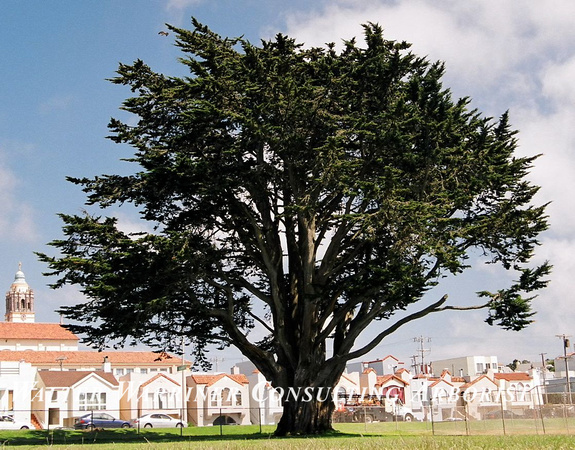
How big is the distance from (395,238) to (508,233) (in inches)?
193

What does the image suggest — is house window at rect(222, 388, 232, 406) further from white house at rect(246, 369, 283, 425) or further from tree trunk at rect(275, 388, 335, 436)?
tree trunk at rect(275, 388, 335, 436)

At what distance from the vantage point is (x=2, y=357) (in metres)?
72.4

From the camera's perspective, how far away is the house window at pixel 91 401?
62.1 m

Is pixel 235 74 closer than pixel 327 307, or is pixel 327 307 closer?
pixel 235 74

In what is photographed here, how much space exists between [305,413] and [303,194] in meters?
9.13

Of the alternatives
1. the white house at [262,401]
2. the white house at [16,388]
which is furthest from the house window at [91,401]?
the white house at [262,401]

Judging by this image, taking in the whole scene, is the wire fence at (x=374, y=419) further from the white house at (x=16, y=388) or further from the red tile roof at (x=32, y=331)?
the red tile roof at (x=32, y=331)

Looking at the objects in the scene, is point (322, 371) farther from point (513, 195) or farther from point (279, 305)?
point (513, 195)

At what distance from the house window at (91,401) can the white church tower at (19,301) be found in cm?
8483

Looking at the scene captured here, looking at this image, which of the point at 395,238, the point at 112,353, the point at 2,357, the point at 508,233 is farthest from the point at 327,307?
the point at 112,353

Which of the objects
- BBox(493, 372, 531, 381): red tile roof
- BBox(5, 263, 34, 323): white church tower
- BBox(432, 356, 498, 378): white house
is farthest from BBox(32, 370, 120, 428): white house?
→ BBox(5, 263, 34, 323): white church tower

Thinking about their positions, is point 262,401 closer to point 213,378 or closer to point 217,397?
point 217,397

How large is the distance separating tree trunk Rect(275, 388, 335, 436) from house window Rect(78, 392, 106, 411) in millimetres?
35522

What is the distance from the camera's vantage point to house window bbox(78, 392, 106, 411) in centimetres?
6212
